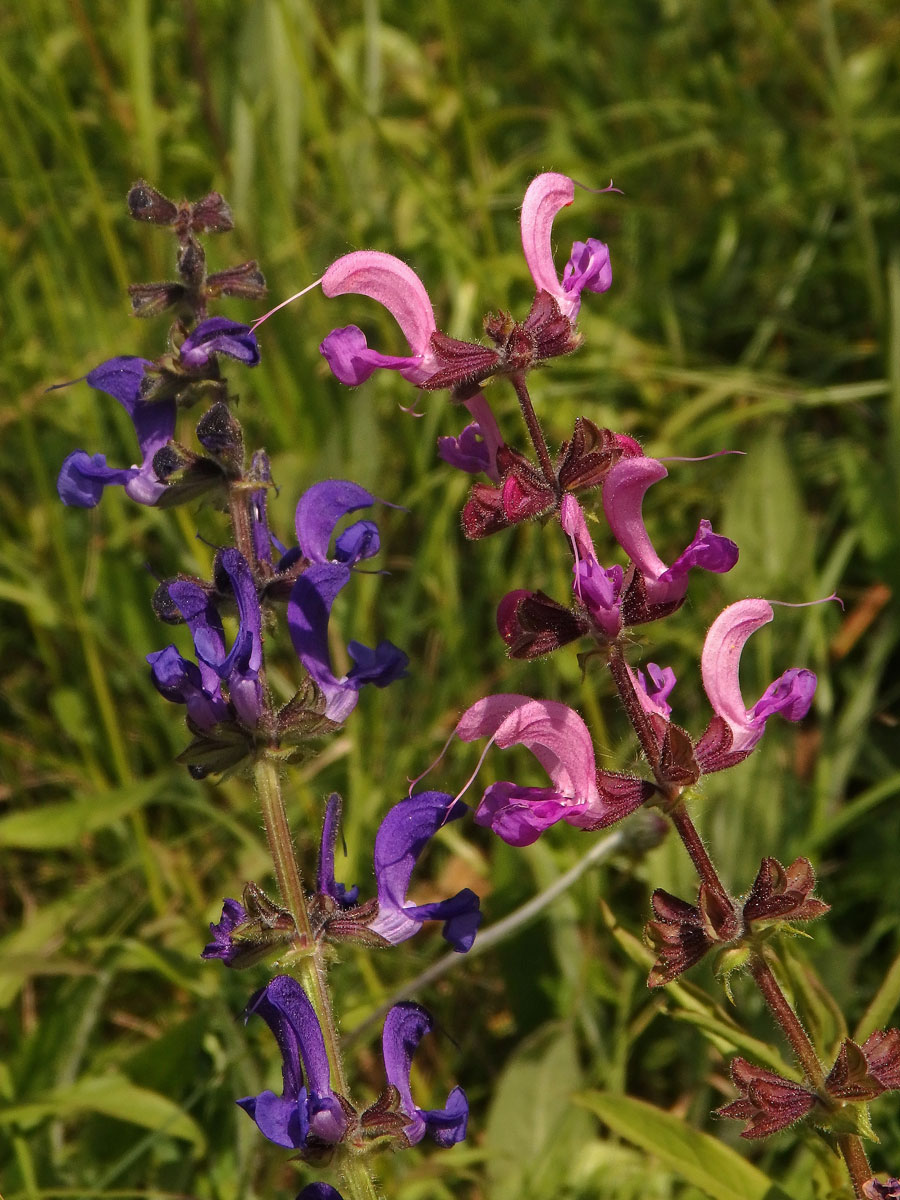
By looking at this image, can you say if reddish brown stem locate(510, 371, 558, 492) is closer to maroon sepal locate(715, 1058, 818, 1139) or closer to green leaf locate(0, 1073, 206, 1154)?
maroon sepal locate(715, 1058, 818, 1139)

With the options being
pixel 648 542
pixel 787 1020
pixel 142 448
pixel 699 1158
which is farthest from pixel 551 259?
pixel 699 1158

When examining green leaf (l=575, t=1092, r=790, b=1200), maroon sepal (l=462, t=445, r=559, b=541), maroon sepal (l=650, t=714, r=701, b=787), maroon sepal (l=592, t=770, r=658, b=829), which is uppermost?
maroon sepal (l=462, t=445, r=559, b=541)

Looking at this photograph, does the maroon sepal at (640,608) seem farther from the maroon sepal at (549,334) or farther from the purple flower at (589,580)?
the maroon sepal at (549,334)

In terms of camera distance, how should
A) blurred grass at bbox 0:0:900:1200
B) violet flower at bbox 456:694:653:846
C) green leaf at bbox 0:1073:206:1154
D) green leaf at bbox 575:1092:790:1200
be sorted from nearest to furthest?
violet flower at bbox 456:694:653:846
green leaf at bbox 575:1092:790:1200
green leaf at bbox 0:1073:206:1154
blurred grass at bbox 0:0:900:1200

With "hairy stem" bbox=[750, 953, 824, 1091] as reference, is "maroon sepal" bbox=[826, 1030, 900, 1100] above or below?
below

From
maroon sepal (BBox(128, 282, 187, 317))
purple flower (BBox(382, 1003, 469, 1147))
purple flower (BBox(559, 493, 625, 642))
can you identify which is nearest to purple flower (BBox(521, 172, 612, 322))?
purple flower (BBox(559, 493, 625, 642))

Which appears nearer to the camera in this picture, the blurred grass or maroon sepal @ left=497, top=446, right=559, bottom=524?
maroon sepal @ left=497, top=446, right=559, bottom=524

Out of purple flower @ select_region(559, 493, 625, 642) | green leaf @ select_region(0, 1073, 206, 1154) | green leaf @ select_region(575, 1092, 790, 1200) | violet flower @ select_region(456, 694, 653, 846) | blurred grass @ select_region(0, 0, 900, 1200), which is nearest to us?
purple flower @ select_region(559, 493, 625, 642)
